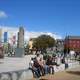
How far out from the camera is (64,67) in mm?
28531

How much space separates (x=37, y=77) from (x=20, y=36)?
46228mm

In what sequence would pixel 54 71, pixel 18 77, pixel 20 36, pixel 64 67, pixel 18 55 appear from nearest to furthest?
pixel 18 77, pixel 54 71, pixel 64 67, pixel 18 55, pixel 20 36

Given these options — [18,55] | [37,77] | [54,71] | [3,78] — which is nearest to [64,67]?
[54,71]

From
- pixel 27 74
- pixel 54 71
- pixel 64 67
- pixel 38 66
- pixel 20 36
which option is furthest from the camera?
pixel 20 36

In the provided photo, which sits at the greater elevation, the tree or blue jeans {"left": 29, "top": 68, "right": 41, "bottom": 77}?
the tree

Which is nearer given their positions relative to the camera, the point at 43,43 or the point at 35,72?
the point at 35,72

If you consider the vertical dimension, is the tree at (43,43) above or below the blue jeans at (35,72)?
above

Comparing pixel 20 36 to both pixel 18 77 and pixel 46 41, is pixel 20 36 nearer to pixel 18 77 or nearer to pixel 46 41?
pixel 18 77

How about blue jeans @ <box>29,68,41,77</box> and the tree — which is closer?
blue jeans @ <box>29,68,41,77</box>

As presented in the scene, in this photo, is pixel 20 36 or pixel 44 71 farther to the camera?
pixel 20 36

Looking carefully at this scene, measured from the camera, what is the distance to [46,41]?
140 metres

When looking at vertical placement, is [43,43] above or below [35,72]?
above

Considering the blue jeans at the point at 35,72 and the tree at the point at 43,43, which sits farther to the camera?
the tree at the point at 43,43

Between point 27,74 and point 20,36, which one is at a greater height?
point 20,36
